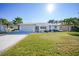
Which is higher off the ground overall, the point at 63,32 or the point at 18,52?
the point at 63,32

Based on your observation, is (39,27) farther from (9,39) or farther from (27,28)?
(9,39)

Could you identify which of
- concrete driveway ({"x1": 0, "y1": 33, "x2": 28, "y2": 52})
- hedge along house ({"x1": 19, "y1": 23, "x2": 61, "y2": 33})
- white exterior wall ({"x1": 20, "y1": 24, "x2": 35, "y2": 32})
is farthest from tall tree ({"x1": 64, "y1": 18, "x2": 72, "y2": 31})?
concrete driveway ({"x1": 0, "y1": 33, "x2": 28, "y2": 52})

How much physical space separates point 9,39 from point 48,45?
0.82 meters

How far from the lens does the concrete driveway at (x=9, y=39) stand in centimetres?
603

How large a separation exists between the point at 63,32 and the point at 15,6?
3.74 ft

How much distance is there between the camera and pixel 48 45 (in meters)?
6.02

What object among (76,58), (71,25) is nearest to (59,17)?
(71,25)

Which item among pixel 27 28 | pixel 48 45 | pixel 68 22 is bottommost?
pixel 48 45

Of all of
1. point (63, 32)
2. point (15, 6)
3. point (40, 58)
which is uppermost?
point (15, 6)

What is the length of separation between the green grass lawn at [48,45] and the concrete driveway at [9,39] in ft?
0.31

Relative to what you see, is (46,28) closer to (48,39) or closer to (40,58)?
(48,39)

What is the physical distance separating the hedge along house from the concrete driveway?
0.16 m

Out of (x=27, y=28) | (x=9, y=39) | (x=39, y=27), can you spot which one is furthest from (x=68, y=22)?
(x=9, y=39)

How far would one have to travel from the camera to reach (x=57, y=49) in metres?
5.98
